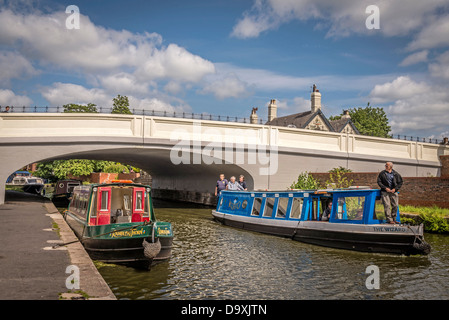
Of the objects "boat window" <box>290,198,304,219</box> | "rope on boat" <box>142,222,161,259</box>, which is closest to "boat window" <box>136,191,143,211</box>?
"rope on boat" <box>142,222,161,259</box>

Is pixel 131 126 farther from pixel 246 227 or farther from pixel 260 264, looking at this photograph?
pixel 260 264

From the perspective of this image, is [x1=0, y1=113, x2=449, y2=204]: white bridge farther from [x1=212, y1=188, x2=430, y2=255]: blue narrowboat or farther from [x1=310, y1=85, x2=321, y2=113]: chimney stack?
[x1=310, y1=85, x2=321, y2=113]: chimney stack

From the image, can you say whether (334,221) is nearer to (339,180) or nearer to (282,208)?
(282,208)

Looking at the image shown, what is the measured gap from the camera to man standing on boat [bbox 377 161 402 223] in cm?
1048

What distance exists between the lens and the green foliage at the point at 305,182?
2270 cm

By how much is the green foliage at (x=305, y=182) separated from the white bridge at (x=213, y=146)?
0.34 m

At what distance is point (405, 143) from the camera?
26.4 metres

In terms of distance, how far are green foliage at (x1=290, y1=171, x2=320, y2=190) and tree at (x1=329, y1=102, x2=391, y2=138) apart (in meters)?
36.3

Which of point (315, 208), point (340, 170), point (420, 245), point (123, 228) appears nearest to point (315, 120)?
point (340, 170)

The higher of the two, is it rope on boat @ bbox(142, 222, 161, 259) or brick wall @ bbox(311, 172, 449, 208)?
brick wall @ bbox(311, 172, 449, 208)

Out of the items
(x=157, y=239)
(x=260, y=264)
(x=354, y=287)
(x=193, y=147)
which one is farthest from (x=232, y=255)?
(x=193, y=147)

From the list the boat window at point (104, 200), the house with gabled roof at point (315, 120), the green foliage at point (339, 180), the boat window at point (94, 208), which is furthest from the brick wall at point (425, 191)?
the house with gabled roof at point (315, 120)

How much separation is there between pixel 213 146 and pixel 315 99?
96.1ft

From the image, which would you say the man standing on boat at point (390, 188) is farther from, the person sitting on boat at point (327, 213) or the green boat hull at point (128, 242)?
the green boat hull at point (128, 242)
